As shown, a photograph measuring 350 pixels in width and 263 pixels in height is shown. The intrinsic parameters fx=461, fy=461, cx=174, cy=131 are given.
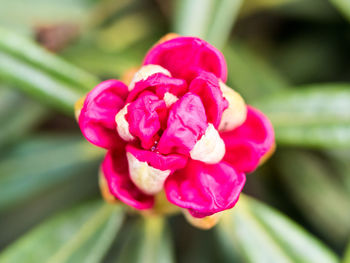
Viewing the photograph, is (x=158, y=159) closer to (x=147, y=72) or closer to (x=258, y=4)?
(x=147, y=72)

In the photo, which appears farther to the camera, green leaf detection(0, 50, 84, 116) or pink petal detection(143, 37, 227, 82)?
green leaf detection(0, 50, 84, 116)

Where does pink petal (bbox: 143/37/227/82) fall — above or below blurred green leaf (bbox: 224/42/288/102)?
above

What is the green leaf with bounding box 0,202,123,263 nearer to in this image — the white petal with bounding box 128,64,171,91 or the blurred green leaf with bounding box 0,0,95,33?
the white petal with bounding box 128,64,171,91

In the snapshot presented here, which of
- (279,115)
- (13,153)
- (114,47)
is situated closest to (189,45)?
(279,115)

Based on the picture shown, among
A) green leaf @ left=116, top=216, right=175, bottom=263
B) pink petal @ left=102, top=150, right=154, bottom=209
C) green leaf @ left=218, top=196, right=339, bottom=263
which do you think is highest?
pink petal @ left=102, top=150, right=154, bottom=209

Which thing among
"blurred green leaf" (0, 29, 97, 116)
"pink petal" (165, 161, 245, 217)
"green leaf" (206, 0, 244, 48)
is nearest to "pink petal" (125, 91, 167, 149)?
"pink petal" (165, 161, 245, 217)

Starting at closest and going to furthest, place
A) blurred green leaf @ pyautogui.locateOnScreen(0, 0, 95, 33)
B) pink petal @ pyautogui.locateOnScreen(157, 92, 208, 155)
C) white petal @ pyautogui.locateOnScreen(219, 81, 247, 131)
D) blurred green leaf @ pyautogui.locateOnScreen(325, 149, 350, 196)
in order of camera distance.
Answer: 1. pink petal @ pyautogui.locateOnScreen(157, 92, 208, 155)
2. white petal @ pyautogui.locateOnScreen(219, 81, 247, 131)
3. blurred green leaf @ pyautogui.locateOnScreen(325, 149, 350, 196)
4. blurred green leaf @ pyautogui.locateOnScreen(0, 0, 95, 33)

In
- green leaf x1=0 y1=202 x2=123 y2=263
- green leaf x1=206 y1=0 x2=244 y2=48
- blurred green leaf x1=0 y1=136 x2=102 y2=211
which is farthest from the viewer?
blurred green leaf x1=0 y1=136 x2=102 y2=211

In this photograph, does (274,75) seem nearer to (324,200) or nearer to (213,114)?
(324,200)
